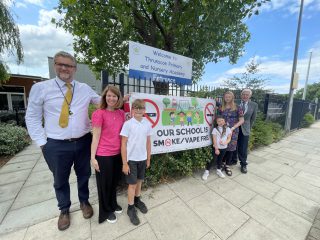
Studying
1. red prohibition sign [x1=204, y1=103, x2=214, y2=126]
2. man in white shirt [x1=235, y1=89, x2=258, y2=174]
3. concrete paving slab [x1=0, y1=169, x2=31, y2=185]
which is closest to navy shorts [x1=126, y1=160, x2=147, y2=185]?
red prohibition sign [x1=204, y1=103, x2=214, y2=126]

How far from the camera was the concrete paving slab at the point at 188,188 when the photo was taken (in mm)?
2779

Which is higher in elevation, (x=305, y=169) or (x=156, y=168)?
(x=156, y=168)

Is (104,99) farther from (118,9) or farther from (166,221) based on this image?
(118,9)

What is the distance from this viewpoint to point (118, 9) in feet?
11.9

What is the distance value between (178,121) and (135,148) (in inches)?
53.6

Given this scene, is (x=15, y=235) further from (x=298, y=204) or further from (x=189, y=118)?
(x=298, y=204)

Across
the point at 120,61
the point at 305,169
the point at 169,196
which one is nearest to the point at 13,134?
the point at 120,61

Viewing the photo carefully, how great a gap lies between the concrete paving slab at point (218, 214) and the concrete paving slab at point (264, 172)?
154 centimetres

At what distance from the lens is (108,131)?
1.94 meters

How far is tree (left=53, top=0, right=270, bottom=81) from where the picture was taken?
12.2 feet

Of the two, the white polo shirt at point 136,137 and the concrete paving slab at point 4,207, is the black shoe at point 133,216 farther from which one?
the concrete paving slab at point 4,207

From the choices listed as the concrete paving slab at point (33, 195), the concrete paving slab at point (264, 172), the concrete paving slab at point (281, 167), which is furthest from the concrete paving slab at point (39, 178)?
the concrete paving slab at point (281, 167)

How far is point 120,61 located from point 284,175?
5.98m

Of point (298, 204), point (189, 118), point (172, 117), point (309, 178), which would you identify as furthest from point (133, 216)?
point (309, 178)
